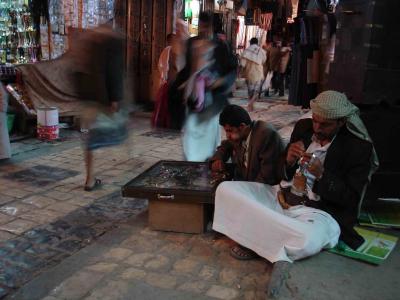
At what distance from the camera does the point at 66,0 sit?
909cm

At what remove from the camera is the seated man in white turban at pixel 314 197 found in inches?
125

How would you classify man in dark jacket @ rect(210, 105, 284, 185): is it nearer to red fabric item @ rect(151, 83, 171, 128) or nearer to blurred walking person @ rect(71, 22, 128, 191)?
blurred walking person @ rect(71, 22, 128, 191)

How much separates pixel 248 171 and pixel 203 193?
51 centimetres

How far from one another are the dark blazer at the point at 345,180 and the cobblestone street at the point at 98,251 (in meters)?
0.31

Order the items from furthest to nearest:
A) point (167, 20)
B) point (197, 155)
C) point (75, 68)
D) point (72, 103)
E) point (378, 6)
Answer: point (167, 20) → point (72, 103) → point (197, 155) → point (75, 68) → point (378, 6)

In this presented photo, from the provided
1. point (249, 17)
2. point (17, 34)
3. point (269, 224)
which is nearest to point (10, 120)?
point (17, 34)

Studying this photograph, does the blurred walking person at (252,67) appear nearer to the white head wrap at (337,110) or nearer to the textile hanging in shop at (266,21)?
the textile hanging in shop at (266,21)

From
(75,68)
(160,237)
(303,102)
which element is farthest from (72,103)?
(160,237)

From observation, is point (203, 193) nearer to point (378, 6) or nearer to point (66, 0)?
point (378, 6)

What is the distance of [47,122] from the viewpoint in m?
7.87

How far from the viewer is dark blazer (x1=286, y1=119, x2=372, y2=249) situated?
319 centimetres

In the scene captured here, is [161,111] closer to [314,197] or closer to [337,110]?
[314,197]

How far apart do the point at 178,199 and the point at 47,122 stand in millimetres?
4693

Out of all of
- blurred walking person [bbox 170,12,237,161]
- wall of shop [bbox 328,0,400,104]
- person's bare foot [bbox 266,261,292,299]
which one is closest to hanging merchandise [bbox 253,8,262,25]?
blurred walking person [bbox 170,12,237,161]
